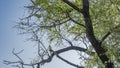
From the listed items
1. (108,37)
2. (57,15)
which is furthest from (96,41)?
(57,15)

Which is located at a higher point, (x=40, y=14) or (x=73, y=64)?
(x=40, y=14)

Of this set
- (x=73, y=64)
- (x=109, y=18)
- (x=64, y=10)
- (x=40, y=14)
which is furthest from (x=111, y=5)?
(x=73, y=64)

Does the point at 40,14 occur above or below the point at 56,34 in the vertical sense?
above

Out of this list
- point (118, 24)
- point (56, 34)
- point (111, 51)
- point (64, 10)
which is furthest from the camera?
point (56, 34)

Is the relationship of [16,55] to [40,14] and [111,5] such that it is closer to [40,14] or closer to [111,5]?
[40,14]

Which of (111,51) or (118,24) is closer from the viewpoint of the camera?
(111,51)

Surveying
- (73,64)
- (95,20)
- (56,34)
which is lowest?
(73,64)

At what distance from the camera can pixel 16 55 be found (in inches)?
1031

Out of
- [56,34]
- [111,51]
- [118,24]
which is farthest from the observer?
[56,34]

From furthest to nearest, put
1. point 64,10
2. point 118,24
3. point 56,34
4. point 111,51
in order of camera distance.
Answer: point 56,34
point 64,10
point 118,24
point 111,51

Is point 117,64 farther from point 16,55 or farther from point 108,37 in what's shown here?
point 16,55

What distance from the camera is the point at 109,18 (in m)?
19.9

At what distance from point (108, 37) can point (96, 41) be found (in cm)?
73

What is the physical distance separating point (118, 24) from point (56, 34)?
693 centimetres
